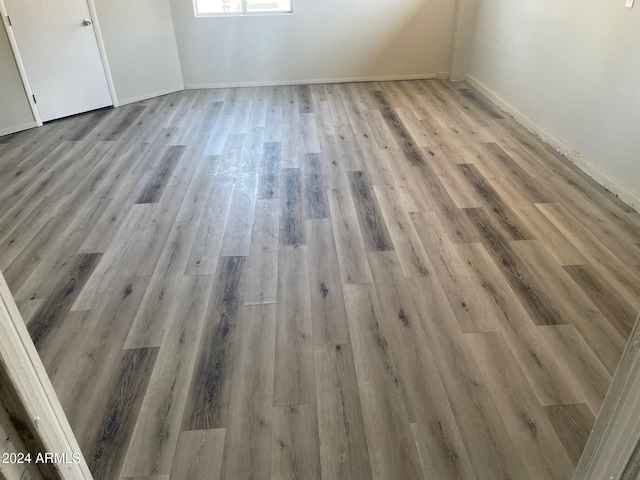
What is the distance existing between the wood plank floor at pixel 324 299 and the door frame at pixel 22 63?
0.71 meters

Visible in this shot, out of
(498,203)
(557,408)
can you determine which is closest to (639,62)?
(498,203)

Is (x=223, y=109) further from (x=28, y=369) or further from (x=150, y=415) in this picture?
(x=28, y=369)

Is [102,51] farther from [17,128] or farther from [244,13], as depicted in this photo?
[244,13]

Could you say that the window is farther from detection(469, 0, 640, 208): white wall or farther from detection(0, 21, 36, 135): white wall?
detection(469, 0, 640, 208): white wall

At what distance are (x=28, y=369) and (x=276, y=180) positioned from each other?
8.98 ft

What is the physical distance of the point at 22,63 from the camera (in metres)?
4.44

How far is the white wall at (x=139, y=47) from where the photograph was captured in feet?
16.1

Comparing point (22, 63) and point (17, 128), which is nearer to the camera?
point (22, 63)

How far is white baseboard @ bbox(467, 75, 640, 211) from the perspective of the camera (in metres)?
3.08

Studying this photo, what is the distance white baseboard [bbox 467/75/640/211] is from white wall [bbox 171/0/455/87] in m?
0.92

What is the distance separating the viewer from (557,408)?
177 centimetres

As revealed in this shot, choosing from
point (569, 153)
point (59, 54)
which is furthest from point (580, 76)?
point (59, 54)

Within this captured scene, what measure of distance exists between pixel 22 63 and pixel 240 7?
233cm

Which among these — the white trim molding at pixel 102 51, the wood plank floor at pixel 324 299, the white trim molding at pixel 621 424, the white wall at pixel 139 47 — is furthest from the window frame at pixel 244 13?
the white trim molding at pixel 621 424
